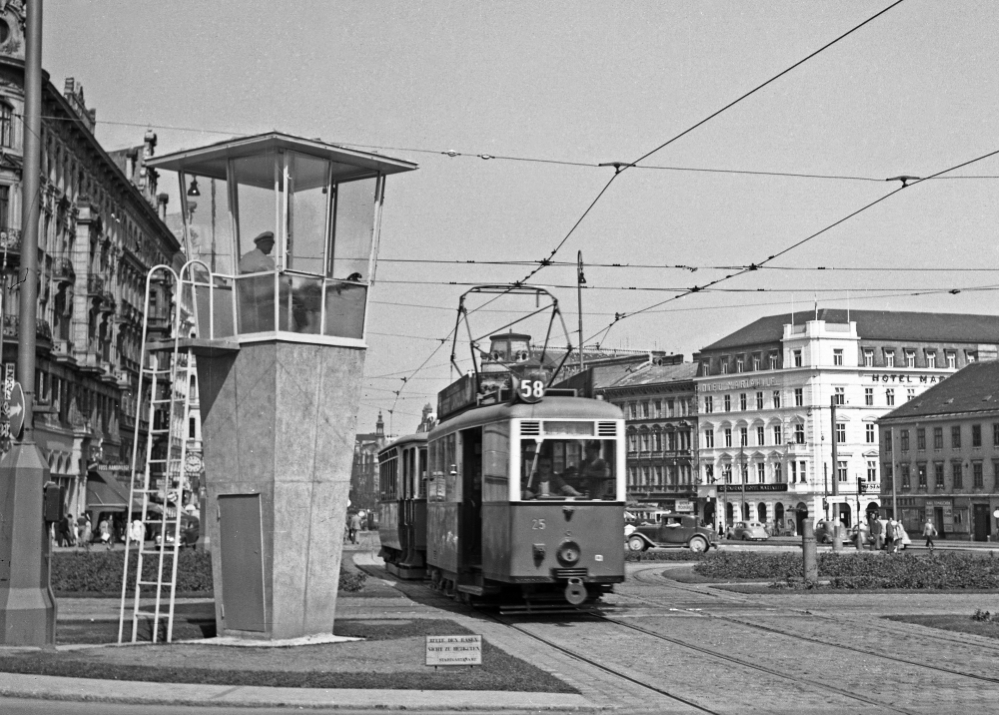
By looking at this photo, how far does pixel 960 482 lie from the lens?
89.4m

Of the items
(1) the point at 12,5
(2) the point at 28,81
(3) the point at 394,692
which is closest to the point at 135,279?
(1) the point at 12,5

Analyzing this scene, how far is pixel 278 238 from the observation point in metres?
16.1

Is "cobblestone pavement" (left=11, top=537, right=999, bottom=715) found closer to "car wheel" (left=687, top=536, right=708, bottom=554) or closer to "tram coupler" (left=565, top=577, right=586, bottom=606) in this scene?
"tram coupler" (left=565, top=577, right=586, bottom=606)

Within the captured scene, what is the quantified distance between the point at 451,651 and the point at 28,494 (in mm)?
5490

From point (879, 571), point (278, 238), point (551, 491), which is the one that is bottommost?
point (879, 571)

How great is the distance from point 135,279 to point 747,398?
2196 inches

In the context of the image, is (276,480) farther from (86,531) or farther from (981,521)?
(981,521)

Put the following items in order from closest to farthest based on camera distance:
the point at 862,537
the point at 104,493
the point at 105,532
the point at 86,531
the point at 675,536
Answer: the point at 105,532 < the point at 86,531 < the point at 675,536 < the point at 862,537 < the point at 104,493

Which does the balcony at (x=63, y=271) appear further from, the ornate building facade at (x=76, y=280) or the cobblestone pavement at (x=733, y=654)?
the cobblestone pavement at (x=733, y=654)

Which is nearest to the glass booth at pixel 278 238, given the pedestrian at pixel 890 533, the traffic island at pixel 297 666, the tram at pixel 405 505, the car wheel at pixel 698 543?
the traffic island at pixel 297 666

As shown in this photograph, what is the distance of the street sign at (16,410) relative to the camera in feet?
51.3

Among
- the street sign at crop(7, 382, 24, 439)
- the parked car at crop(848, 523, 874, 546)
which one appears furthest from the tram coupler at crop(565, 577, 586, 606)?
the parked car at crop(848, 523, 874, 546)

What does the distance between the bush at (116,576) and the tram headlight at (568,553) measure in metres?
7.40

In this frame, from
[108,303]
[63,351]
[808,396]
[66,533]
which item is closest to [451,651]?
[66,533]
